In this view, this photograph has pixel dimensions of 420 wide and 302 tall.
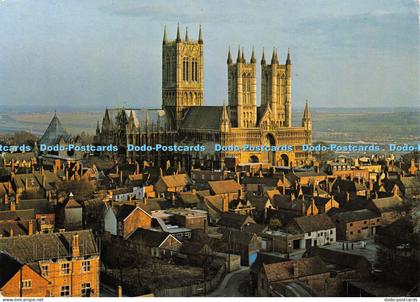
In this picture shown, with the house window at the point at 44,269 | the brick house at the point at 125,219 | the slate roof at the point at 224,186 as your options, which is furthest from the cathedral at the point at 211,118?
the house window at the point at 44,269

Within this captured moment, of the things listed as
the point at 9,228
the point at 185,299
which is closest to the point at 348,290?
the point at 185,299

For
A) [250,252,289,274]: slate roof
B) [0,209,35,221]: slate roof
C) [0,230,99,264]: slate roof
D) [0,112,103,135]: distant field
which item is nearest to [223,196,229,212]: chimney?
[0,209,35,221]: slate roof

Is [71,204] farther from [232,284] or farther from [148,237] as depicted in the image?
[232,284]

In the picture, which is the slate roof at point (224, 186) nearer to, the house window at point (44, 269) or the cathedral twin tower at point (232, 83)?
the house window at point (44, 269)

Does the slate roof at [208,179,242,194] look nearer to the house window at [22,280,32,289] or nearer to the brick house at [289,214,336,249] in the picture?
the brick house at [289,214,336,249]

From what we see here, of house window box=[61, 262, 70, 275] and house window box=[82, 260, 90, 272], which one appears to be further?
house window box=[82, 260, 90, 272]

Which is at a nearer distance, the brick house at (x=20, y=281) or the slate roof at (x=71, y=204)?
the brick house at (x=20, y=281)

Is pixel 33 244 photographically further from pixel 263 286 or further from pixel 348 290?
pixel 348 290

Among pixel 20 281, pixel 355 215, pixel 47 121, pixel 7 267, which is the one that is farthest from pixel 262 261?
pixel 47 121
